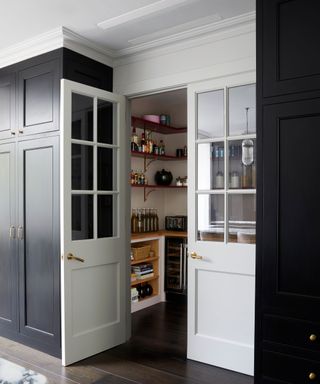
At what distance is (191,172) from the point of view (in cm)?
309

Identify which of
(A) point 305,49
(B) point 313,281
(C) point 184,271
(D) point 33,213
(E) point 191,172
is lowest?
(C) point 184,271

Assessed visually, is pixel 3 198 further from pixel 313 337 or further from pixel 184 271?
pixel 313 337

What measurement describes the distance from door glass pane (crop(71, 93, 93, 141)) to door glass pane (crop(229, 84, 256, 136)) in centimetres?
114

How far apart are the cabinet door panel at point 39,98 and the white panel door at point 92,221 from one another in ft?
0.87

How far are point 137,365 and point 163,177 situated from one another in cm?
287

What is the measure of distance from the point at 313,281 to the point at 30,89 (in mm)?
2752

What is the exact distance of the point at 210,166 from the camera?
302 cm

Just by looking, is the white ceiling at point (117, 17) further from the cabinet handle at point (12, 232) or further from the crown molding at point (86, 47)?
the cabinet handle at point (12, 232)

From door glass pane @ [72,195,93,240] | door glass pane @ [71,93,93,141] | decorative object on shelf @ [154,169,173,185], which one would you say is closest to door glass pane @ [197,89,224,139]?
door glass pane @ [71,93,93,141]

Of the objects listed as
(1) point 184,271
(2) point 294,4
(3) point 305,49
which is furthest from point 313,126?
(1) point 184,271

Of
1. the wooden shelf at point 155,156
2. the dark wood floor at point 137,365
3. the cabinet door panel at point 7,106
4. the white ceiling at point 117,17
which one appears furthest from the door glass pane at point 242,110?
the wooden shelf at point 155,156

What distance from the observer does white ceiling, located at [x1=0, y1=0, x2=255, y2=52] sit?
102 inches

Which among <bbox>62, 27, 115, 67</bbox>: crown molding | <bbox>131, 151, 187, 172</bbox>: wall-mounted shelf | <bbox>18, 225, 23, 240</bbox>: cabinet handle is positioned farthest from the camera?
<bbox>131, 151, 187, 172</bbox>: wall-mounted shelf

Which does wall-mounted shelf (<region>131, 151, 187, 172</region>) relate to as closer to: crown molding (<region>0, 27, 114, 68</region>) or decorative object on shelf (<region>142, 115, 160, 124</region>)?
decorative object on shelf (<region>142, 115, 160, 124</region>)
